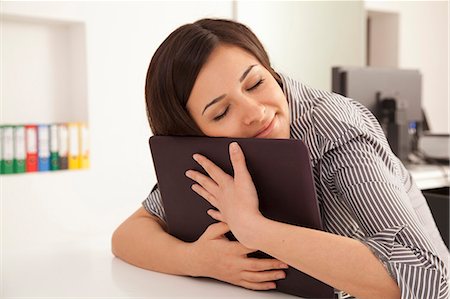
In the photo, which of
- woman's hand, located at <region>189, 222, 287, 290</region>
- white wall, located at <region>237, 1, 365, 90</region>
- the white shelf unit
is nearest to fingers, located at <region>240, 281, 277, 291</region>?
woman's hand, located at <region>189, 222, 287, 290</region>

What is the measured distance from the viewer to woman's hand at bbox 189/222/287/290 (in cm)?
94

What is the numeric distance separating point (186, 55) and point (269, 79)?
0.57ft

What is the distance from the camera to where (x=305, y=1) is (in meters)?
4.05

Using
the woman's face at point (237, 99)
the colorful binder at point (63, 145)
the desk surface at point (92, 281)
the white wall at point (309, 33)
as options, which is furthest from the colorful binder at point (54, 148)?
the woman's face at point (237, 99)

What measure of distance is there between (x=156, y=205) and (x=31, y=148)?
195 centimetres

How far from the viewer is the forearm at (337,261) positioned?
2.76 feet

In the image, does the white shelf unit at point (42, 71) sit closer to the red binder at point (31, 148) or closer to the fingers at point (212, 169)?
the red binder at point (31, 148)

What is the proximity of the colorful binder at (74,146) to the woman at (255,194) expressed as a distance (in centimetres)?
200

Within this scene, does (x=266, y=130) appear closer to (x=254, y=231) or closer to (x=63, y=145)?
(x=254, y=231)

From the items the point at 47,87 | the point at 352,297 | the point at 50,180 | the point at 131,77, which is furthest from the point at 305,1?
the point at 352,297

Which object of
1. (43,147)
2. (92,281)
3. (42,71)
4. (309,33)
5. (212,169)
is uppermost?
(309,33)

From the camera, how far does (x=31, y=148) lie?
9.75 feet

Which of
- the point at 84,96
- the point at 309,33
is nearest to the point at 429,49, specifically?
the point at 309,33

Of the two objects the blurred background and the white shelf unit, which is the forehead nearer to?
the blurred background
